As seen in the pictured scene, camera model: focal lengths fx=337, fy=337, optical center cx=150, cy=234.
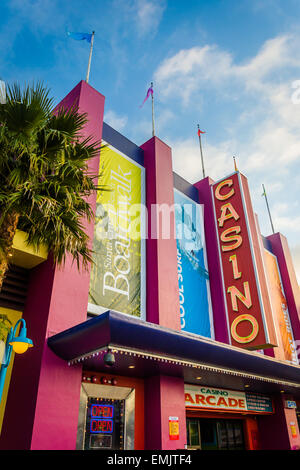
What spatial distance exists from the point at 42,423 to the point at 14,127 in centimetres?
678

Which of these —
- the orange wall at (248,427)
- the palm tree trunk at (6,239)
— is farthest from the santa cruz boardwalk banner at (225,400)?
the palm tree trunk at (6,239)

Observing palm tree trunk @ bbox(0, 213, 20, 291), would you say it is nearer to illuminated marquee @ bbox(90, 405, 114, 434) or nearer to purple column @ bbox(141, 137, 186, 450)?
illuminated marquee @ bbox(90, 405, 114, 434)

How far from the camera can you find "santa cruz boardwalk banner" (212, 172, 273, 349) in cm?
1234

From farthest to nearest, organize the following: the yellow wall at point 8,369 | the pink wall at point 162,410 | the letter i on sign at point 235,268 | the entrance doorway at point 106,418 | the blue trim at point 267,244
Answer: the blue trim at point 267,244, the letter i on sign at point 235,268, the pink wall at point 162,410, the entrance doorway at point 106,418, the yellow wall at point 8,369

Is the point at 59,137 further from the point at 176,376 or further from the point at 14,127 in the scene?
the point at 176,376

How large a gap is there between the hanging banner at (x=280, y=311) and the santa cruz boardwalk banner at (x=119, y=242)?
9485 mm

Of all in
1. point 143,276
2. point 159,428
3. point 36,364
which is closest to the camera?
point 36,364

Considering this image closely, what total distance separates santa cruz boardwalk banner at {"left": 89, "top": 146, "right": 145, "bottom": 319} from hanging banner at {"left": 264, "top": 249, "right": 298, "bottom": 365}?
949cm

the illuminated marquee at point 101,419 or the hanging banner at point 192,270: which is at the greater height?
the hanging banner at point 192,270

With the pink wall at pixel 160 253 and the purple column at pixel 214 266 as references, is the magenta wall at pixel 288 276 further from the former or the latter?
the pink wall at pixel 160 253

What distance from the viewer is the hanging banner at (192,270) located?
14.7m

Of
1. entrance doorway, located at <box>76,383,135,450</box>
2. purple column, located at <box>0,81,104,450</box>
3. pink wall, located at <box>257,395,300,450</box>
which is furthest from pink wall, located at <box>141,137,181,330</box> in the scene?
pink wall, located at <box>257,395,300,450</box>
